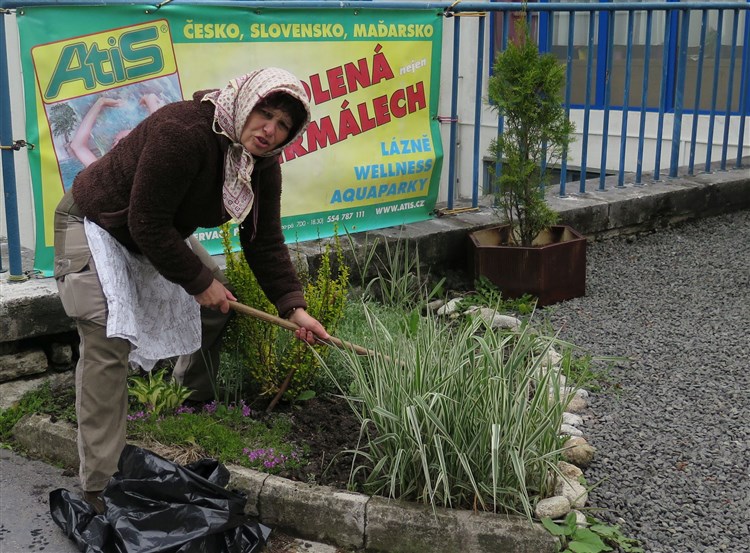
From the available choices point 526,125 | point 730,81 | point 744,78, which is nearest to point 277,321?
point 526,125

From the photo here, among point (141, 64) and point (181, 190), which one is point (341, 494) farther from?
point (141, 64)

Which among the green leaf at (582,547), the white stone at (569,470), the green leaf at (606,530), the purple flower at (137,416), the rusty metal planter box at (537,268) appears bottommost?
the green leaf at (582,547)

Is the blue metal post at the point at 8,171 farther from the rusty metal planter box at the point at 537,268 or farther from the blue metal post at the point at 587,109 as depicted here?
the blue metal post at the point at 587,109

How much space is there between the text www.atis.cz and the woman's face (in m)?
2.61

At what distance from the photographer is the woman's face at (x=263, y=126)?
10.7 feet

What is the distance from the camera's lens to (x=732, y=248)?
7000 millimetres

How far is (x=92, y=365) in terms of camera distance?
3453 millimetres

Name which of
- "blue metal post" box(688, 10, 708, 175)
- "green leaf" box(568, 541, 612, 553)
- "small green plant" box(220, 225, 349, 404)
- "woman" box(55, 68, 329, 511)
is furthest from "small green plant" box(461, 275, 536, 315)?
"blue metal post" box(688, 10, 708, 175)

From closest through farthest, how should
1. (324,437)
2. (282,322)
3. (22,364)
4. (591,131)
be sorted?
1. (282,322)
2. (324,437)
3. (22,364)
4. (591,131)

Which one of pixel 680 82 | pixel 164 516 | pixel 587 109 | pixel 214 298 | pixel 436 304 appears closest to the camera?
pixel 164 516

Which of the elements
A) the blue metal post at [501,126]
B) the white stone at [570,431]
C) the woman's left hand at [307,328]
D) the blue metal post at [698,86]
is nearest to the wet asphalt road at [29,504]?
the woman's left hand at [307,328]

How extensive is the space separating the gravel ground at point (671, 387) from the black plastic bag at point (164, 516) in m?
1.31

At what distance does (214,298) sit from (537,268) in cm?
263

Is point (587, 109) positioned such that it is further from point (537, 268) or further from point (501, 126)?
point (537, 268)
